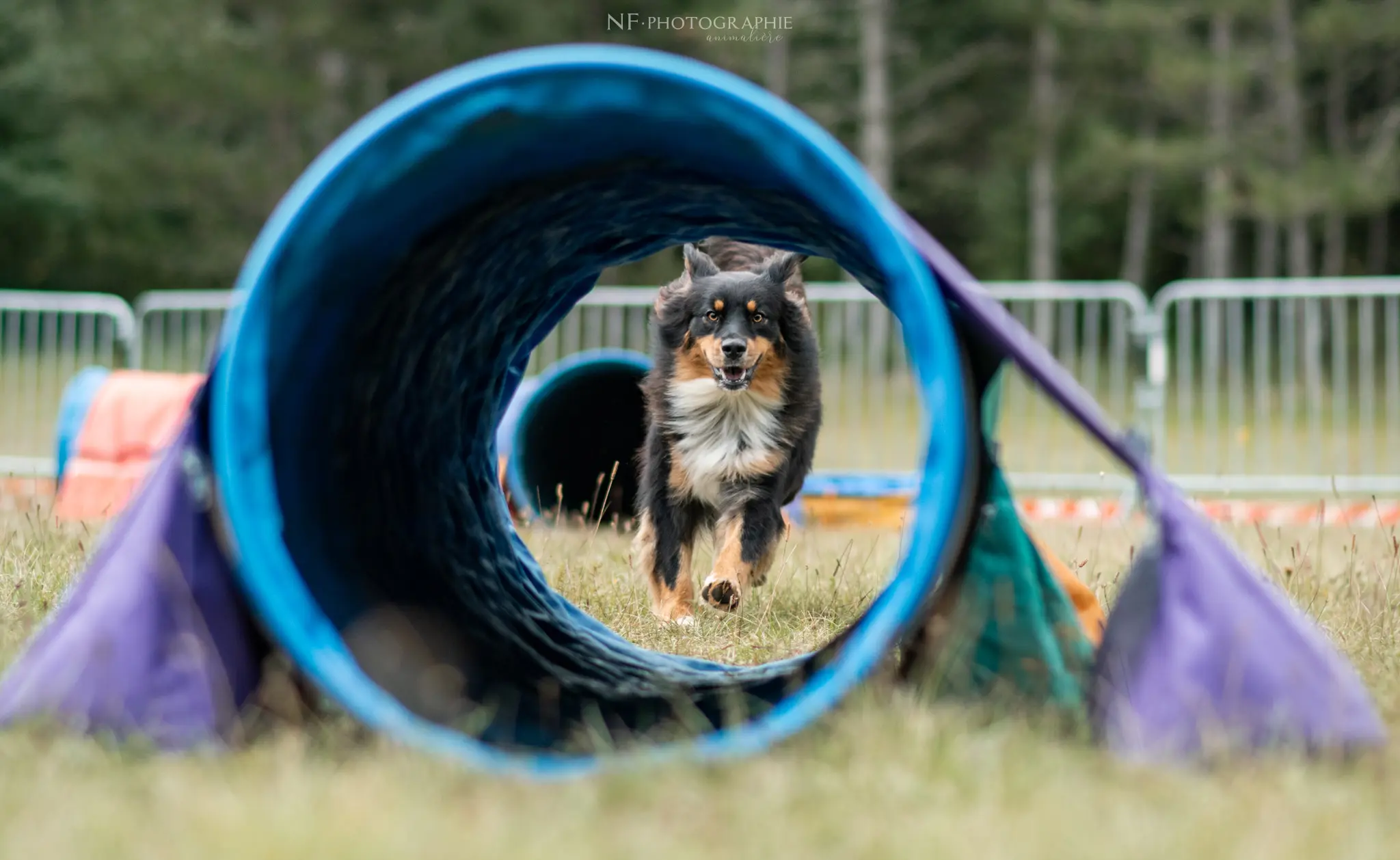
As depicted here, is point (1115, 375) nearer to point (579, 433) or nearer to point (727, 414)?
point (579, 433)

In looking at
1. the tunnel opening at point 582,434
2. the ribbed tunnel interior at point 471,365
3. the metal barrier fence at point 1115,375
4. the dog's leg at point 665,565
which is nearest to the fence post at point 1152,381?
the metal barrier fence at point 1115,375

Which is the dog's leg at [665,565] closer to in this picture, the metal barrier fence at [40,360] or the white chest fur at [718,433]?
the white chest fur at [718,433]

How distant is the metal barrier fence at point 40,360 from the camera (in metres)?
11.3

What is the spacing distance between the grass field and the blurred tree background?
18.4 meters

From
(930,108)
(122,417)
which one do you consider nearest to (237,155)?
(930,108)

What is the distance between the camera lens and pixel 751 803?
6.50 feet

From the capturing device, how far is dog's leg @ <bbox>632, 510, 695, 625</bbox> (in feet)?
14.7

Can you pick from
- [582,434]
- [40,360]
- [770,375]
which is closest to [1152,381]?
[582,434]

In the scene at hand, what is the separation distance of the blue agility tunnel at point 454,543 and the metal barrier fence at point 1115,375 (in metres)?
7.14

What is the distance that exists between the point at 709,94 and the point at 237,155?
2264cm

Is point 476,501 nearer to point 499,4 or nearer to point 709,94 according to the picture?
point 709,94

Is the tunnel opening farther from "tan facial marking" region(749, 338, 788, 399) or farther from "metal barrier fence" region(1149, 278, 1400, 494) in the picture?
"metal barrier fence" region(1149, 278, 1400, 494)

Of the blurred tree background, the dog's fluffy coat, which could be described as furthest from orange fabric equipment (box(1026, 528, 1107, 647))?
the blurred tree background

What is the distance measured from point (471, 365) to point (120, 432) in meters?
4.62
